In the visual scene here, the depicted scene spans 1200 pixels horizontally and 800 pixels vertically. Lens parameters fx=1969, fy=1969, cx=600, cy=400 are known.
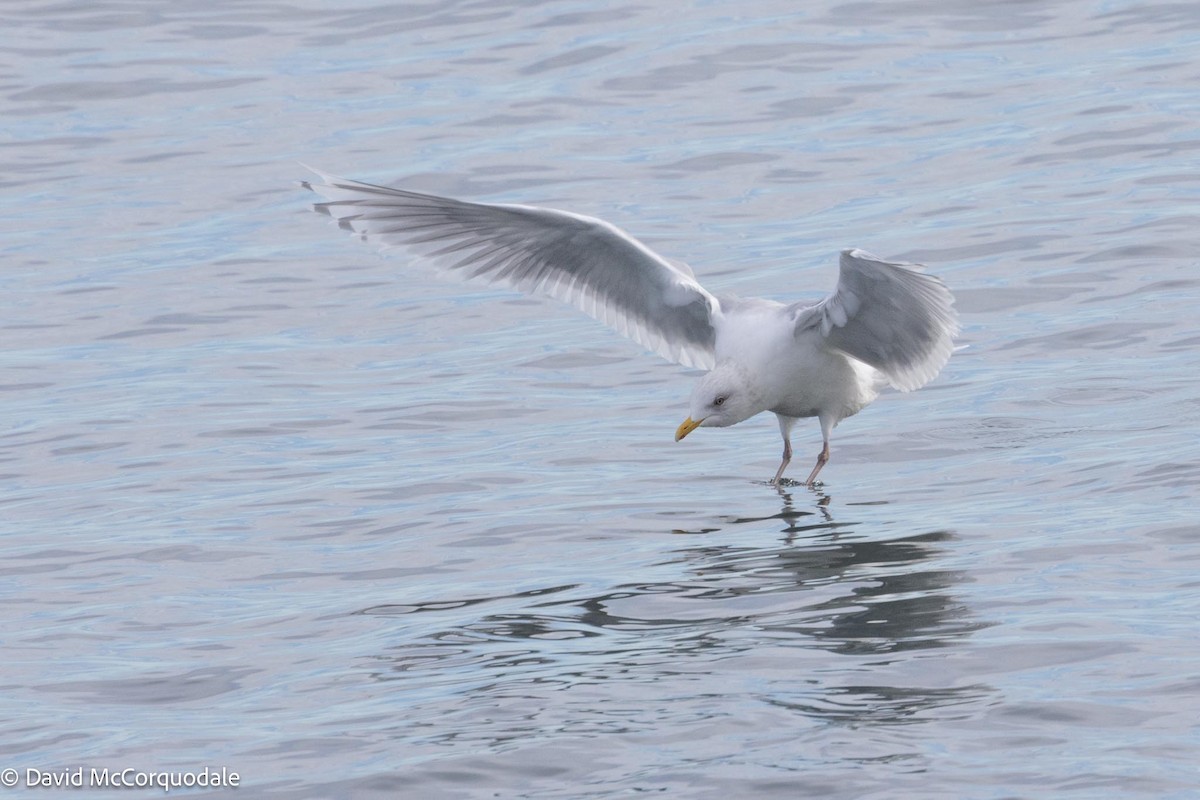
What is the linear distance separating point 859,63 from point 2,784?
55.3 feet

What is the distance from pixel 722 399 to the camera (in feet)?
32.4

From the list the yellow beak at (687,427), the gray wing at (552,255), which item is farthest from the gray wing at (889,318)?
the gray wing at (552,255)

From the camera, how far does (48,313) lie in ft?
50.1

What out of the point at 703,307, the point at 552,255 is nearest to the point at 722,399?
the point at 703,307

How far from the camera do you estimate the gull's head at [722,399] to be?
9828 mm

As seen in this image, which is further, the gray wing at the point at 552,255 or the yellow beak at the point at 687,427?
the gray wing at the point at 552,255

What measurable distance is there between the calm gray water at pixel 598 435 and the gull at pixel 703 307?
0.51 m

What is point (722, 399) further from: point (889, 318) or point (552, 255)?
point (552, 255)

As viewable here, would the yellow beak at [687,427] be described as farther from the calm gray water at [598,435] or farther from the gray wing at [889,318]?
the gray wing at [889,318]

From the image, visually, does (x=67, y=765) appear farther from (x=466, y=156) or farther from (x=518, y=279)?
(x=466, y=156)

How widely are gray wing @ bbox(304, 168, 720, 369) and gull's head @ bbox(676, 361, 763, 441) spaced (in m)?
0.66

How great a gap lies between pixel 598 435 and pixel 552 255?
1131 millimetres

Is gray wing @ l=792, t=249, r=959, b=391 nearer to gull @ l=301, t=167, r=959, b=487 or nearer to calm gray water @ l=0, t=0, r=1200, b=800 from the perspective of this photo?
gull @ l=301, t=167, r=959, b=487

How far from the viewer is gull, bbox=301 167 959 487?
9.43 meters
